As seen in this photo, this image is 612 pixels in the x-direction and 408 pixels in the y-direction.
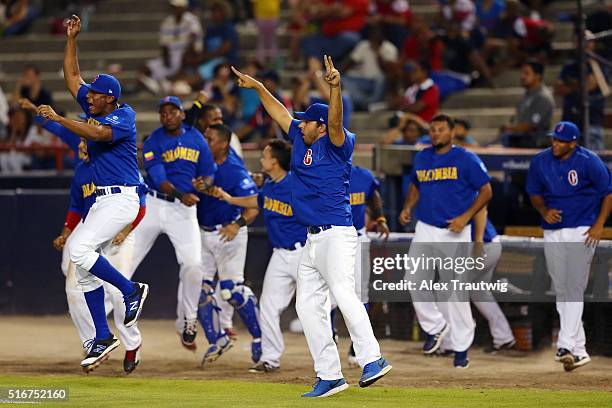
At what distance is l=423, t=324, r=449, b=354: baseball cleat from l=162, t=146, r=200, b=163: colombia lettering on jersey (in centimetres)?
277

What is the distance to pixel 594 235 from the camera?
37.2 ft

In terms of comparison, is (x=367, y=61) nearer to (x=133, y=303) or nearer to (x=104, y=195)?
(x=104, y=195)

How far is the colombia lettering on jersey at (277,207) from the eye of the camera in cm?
1116

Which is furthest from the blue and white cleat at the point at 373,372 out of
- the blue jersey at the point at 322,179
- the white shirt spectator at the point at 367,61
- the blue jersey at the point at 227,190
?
the white shirt spectator at the point at 367,61

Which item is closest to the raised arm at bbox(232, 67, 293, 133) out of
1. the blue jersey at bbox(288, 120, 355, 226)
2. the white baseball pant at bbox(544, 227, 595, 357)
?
the blue jersey at bbox(288, 120, 355, 226)

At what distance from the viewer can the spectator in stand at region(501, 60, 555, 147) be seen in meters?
14.6

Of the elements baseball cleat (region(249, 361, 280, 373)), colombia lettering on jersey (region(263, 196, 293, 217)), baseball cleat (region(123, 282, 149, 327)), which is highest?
colombia lettering on jersey (region(263, 196, 293, 217))

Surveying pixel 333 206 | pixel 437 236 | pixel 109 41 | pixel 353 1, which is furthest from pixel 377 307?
pixel 109 41

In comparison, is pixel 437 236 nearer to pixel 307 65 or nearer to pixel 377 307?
pixel 377 307

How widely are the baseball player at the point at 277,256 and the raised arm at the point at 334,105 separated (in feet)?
6.67

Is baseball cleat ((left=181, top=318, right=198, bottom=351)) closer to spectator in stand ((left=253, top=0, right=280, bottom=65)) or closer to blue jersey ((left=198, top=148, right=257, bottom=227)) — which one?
blue jersey ((left=198, top=148, right=257, bottom=227))

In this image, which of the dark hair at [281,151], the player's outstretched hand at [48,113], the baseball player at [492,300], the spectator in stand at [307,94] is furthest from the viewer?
the spectator in stand at [307,94]

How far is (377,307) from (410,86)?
4.86 metres

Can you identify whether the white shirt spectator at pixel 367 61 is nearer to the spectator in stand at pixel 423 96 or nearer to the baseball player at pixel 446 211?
the spectator in stand at pixel 423 96
